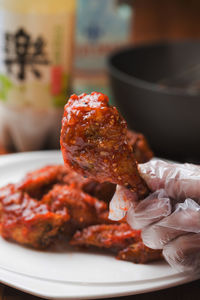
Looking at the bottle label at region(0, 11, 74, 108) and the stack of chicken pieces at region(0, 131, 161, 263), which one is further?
the bottle label at region(0, 11, 74, 108)

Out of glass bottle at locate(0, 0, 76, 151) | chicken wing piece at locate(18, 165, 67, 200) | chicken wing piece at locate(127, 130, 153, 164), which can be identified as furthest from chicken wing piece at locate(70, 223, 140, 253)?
glass bottle at locate(0, 0, 76, 151)

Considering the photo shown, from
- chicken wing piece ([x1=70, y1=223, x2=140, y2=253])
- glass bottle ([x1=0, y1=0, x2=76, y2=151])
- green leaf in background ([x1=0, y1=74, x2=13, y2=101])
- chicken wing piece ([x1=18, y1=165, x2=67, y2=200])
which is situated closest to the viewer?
chicken wing piece ([x1=70, y1=223, x2=140, y2=253])

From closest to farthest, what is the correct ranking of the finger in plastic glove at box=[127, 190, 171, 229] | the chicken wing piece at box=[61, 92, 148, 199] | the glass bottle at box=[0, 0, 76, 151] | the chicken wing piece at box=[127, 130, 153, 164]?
the chicken wing piece at box=[61, 92, 148, 199], the finger in plastic glove at box=[127, 190, 171, 229], the chicken wing piece at box=[127, 130, 153, 164], the glass bottle at box=[0, 0, 76, 151]

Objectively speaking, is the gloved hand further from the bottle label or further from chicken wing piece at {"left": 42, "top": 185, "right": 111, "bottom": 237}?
the bottle label

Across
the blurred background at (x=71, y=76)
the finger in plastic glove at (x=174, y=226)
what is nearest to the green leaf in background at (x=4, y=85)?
the blurred background at (x=71, y=76)

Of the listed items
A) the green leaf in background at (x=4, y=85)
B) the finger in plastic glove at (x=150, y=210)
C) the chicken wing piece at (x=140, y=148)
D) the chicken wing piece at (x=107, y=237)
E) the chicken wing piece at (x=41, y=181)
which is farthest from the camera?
the green leaf in background at (x=4, y=85)

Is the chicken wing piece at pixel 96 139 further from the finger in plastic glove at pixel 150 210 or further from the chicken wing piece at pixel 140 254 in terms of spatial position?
the chicken wing piece at pixel 140 254

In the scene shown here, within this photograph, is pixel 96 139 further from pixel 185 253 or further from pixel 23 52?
pixel 23 52

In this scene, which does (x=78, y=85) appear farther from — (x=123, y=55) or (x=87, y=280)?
(x=87, y=280)
